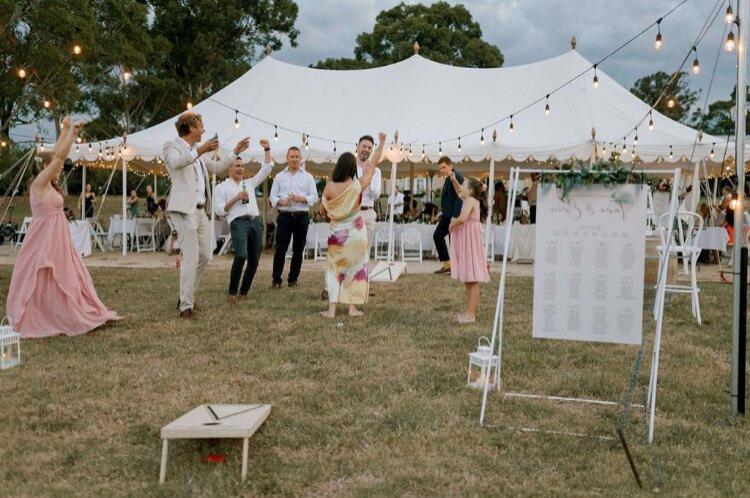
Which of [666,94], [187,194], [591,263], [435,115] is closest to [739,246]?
[591,263]

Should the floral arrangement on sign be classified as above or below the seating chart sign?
above

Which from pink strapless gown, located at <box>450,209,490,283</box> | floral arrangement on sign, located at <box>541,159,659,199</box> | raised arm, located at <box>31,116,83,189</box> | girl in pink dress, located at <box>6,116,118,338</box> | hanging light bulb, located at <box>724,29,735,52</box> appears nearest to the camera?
floral arrangement on sign, located at <box>541,159,659,199</box>

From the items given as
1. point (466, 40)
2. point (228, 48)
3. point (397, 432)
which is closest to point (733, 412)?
point (397, 432)

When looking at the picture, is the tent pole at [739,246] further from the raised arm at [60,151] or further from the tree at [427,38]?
the tree at [427,38]

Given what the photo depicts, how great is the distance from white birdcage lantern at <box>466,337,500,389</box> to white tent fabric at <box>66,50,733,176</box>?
868 cm

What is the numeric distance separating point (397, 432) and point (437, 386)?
0.89 meters

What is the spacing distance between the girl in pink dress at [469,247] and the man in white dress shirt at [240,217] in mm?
2276

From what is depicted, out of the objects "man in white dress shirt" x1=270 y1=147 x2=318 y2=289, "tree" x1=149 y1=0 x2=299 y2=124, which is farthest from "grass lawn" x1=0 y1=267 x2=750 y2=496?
"tree" x1=149 y1=0 x2=299 y2=124

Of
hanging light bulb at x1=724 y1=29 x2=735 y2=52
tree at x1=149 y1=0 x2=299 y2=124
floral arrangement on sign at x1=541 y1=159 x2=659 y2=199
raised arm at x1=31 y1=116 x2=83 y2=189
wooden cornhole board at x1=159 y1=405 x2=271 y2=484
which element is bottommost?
wooden cornhole board at x1=159 y1=405 x2=271 y2=484

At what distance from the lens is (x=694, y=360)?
5078mm

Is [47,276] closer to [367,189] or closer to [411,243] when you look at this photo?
[367,189]

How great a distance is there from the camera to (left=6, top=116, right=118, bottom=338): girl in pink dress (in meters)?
5.54

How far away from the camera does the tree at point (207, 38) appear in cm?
2598

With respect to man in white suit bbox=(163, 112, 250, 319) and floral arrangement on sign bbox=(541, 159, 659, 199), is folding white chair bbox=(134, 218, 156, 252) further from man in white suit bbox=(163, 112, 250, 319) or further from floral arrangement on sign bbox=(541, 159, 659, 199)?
floral arrangement on sign bbox=(541, 159, 659, 199)
